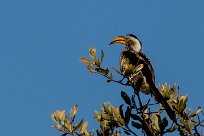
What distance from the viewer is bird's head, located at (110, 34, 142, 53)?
7.45m

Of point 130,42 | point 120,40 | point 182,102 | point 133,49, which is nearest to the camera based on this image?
point 182,102

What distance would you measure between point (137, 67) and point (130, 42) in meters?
4.33

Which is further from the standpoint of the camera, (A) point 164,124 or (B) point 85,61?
(B) point 85,61

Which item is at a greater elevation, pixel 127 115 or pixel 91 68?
pixel 91 68

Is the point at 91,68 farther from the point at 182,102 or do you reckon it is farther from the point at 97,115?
the point at 182,102

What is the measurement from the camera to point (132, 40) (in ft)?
27.2

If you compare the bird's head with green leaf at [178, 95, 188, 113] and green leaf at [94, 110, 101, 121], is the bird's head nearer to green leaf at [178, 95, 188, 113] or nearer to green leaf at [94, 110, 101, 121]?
green leaf at [94, 110, 101, 121]

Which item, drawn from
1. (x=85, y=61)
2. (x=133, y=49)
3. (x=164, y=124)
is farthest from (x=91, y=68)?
(x=133, y=49)

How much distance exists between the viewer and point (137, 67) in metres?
3.82

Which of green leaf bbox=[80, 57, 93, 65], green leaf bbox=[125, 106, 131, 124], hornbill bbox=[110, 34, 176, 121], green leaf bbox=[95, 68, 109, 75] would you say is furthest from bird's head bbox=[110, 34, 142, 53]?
green leaf bbox=[125, 106, 131, 124]

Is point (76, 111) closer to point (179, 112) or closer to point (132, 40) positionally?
point (179, 112)

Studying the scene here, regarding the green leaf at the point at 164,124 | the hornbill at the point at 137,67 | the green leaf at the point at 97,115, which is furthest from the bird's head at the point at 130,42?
the green leaf at the point at 164,124

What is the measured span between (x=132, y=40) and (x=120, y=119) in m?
4.73

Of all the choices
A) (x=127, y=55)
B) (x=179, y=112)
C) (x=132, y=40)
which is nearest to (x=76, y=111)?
(x=179, y=112)
